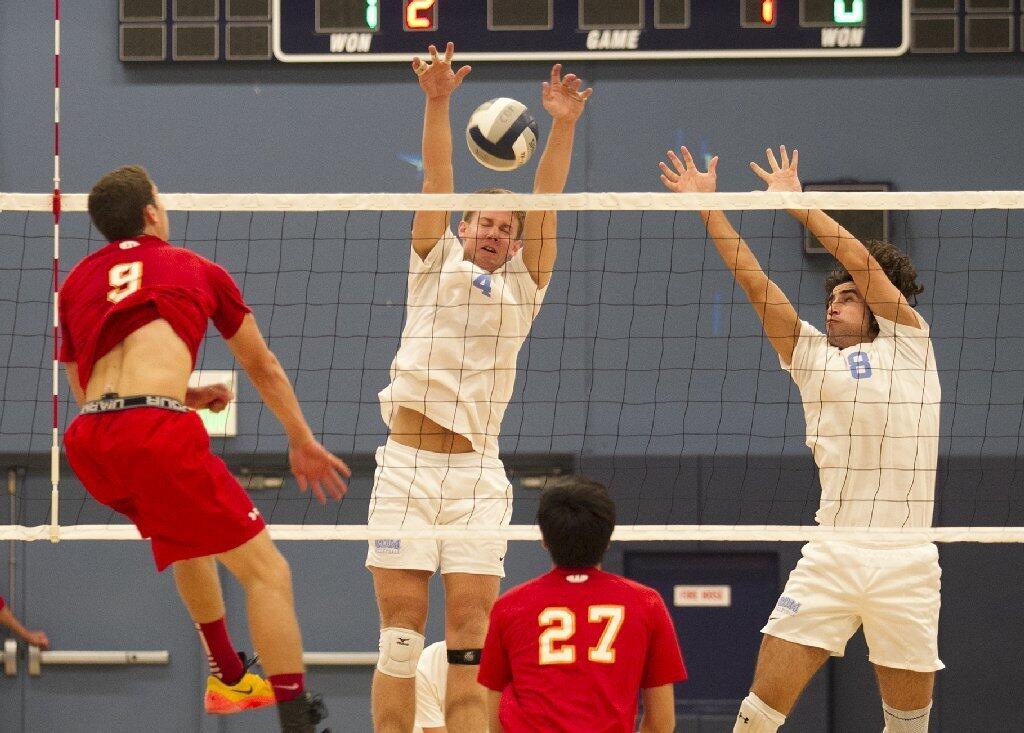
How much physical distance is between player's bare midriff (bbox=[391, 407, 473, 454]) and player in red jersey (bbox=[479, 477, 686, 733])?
5.16ft

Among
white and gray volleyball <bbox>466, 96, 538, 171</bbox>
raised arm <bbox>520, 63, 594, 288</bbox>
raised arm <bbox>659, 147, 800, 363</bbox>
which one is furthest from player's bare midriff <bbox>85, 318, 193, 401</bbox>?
raised arm <bbox>659, 147, 800, 363</bbox>

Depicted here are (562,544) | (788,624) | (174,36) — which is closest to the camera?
(562,544)

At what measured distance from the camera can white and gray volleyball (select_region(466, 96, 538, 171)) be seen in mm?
6355

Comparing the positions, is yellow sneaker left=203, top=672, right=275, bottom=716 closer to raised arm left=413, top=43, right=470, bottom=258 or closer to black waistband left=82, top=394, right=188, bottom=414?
black waistband left=82, top=394, right=188, bottom=414

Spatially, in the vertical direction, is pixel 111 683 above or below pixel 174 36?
below

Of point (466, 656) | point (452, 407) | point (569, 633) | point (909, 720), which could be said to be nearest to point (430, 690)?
point (466, 656)

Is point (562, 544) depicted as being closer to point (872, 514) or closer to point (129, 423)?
point (129, 423)

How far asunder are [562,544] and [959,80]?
613 centimetres

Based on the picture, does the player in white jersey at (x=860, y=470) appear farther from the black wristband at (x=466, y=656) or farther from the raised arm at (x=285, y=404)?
the raised arm at (x=285, y=404)

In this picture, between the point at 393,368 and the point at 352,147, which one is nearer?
the point at 393,368

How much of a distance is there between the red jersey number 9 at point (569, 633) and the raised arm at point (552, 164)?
214 centimetres

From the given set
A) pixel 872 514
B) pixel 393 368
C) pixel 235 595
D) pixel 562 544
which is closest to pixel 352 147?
pixel 235 595

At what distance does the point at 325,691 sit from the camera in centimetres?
964

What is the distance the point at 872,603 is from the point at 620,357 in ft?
12.7
